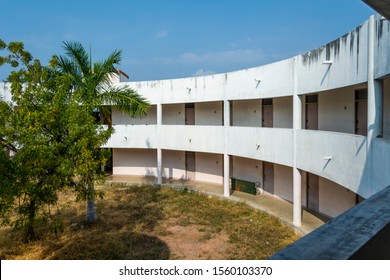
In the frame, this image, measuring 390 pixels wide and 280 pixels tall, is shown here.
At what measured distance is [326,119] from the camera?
532 inches

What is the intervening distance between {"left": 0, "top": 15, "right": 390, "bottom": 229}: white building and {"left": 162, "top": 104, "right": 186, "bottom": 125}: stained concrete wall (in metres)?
0.07

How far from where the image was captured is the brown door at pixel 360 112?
37.7 ft

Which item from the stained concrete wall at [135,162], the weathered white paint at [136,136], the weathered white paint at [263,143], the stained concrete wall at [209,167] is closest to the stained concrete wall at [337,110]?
the weathered white paint at [263,143]

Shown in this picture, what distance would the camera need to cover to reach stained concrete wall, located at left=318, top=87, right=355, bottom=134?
475 inches

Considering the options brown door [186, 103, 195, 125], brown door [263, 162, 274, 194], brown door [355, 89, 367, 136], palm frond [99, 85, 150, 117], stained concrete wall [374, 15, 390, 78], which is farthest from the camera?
brown door [186, 103, 195, 125]

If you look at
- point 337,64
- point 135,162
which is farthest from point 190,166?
point 337,64

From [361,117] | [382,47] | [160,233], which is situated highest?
[382,47]

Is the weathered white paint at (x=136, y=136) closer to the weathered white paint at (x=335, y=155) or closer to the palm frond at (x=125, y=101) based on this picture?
the palm frond at (x=125, y=101)

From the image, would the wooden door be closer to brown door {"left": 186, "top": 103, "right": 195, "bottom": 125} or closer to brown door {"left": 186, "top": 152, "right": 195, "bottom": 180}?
brown door {"left": 186, "top": 103, "right": 195, "bottom": 125}

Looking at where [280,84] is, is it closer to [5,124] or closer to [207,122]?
[207,122]

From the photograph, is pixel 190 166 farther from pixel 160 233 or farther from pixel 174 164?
pixel 160 233

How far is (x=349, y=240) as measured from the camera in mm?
1526

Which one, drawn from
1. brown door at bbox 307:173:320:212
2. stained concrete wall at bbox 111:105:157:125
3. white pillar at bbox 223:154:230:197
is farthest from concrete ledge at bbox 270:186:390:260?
stained concrete wall at bbox 111:105:157:125

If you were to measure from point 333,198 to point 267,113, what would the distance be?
5910 mm
